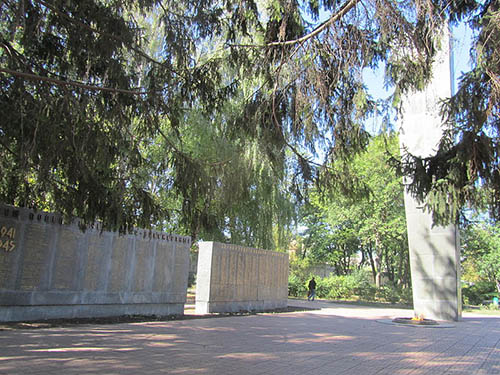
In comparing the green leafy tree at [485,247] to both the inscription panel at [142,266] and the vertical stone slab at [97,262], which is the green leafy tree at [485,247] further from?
the vertical stone slab at [97,262]

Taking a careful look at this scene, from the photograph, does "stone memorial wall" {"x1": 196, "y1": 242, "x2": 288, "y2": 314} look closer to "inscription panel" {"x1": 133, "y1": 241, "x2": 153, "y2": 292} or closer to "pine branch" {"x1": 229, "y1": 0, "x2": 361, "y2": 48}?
"inscription panel" {"x1": 133, "y1": 241, "x2": 153, "y2": 292}

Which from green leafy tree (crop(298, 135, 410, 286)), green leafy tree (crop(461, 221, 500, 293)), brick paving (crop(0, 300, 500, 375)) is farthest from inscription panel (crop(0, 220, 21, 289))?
green leafy tree (crop(461, 221, 500, 293))

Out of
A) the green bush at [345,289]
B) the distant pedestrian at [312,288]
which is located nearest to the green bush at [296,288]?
the green bush at [345,289]

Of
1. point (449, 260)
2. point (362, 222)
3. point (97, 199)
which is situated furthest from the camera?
point (362, 222)

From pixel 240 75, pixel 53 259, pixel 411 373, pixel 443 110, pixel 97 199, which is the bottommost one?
pixel 411 373

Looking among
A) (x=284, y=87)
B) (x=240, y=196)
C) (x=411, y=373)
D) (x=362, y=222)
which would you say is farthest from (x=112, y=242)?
(x=362, y=222)

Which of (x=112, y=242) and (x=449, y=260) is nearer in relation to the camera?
(x=112, y=242)

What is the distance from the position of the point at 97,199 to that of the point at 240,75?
3180 millimetres

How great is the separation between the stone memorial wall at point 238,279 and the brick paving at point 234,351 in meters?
2.90

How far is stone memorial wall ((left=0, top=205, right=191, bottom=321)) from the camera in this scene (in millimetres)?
9000

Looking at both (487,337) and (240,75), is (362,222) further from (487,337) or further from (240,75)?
(240,75)

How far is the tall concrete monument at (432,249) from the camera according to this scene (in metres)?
15.6

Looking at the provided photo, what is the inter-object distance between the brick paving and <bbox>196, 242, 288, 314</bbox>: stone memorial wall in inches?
114

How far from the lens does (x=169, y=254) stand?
13.1m
